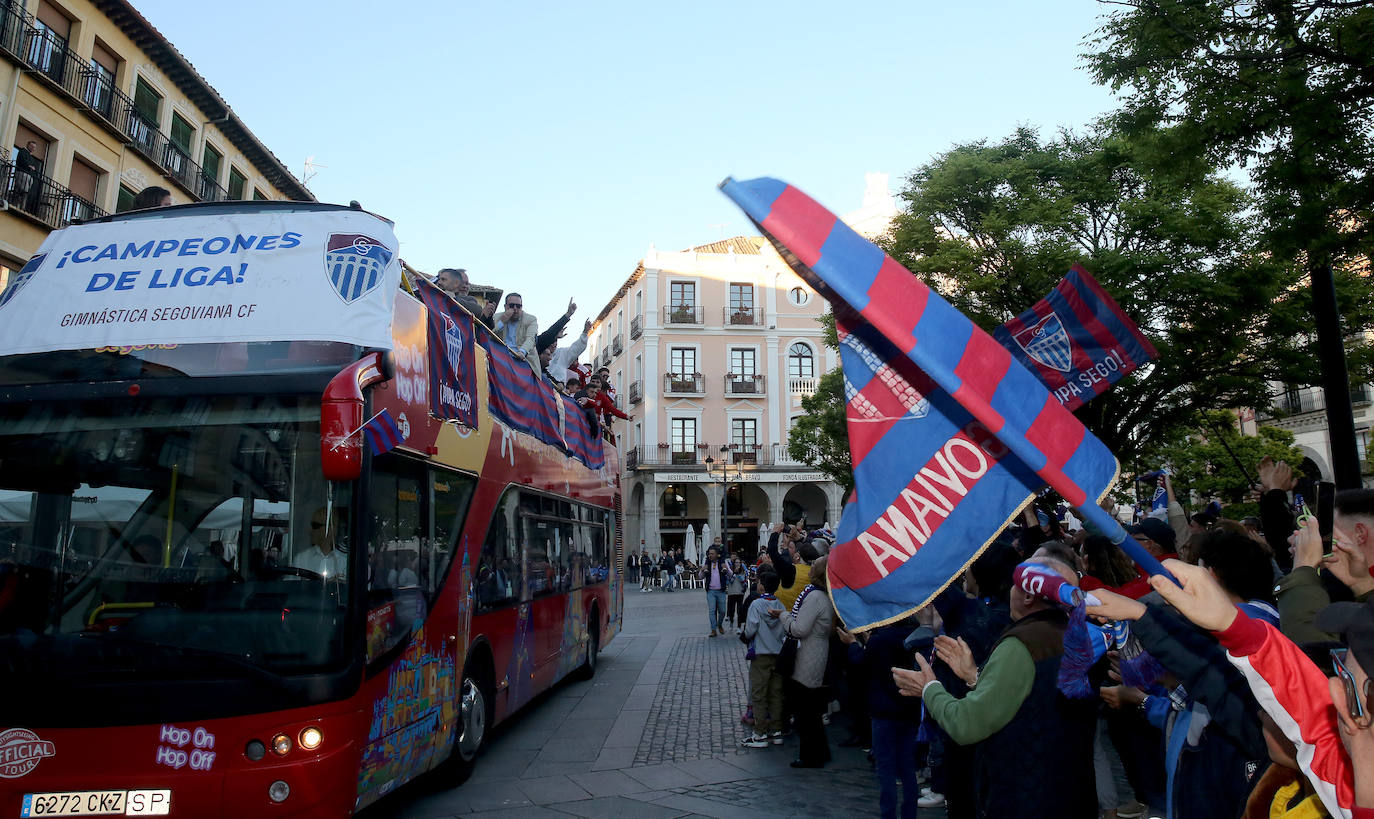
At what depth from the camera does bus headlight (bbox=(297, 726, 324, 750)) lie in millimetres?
4562

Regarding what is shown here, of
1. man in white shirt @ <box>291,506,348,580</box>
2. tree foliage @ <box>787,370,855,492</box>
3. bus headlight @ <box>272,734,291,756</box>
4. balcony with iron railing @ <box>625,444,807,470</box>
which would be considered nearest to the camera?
bus headlight @ <box>272,734,291,756</box>

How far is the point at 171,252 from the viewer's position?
5504 millimetres

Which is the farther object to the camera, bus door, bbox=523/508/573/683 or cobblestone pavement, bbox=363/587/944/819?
bus door, bbox=523/508/573/683

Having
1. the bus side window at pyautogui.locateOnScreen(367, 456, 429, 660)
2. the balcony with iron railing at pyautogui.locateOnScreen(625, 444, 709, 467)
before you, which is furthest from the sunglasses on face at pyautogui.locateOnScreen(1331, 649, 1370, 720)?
the balcony with iron railing at pyautogui.locateOnScreen(625, 444, 709, 467)

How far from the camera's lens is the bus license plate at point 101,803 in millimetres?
4352

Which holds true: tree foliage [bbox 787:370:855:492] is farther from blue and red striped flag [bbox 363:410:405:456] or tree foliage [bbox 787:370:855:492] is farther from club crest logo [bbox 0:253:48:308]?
club crest logo [bbox 0:253:48:308]

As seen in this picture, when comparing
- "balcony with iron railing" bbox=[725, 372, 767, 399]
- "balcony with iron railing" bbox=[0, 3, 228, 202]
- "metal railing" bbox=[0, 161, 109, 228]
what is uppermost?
"balcony with iron railing" bbox=[0, 3, 228, 202]

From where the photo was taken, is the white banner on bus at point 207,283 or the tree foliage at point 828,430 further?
the tree foliage at point 828,430

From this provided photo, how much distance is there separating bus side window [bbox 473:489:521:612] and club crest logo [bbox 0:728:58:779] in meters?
3.15

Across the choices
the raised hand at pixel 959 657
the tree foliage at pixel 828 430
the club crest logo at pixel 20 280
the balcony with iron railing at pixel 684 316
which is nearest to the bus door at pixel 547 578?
the club crest logo at pixel 20 280

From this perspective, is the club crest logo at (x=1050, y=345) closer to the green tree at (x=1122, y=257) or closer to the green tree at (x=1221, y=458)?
the green tree at (x=1122, y=257)

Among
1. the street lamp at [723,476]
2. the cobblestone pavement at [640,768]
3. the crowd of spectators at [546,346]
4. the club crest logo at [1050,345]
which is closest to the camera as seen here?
the club crest logo at [1050,345]

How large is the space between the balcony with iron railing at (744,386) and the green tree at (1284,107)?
35422 millimetres

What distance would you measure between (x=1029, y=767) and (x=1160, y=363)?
14396mm
